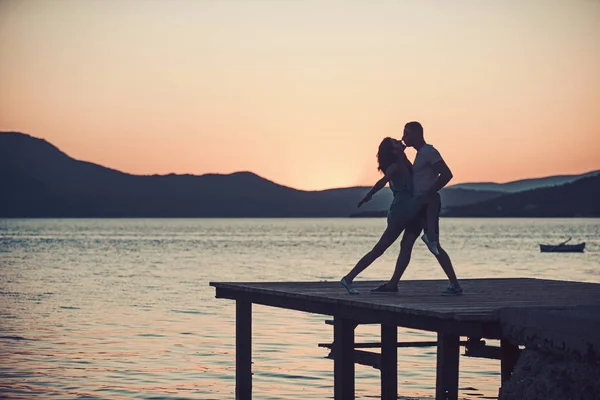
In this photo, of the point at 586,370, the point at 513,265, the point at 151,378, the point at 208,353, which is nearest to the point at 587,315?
the point at 586,370

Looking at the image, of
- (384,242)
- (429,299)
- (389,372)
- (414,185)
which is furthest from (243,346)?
(414,185)

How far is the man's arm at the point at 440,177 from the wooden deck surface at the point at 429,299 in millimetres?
1326

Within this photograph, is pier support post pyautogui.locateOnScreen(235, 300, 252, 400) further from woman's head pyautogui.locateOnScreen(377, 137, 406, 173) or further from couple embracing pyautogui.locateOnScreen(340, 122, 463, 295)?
woman's head pyautogui.locateOnScreen(377, 137, 406, 173)

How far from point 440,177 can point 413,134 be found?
65cm

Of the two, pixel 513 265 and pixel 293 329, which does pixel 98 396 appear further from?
pixel 513 265

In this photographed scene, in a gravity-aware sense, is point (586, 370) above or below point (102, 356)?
above

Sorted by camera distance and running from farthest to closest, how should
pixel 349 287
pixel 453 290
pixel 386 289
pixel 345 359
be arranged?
pixel 345 359 → pixel 386 289 → pixel 349 287 → pixel 453 290

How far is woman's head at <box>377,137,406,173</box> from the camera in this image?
543 inches

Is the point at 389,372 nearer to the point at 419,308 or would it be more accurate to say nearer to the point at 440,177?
the point at 440,177

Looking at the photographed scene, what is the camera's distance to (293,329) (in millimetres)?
32219

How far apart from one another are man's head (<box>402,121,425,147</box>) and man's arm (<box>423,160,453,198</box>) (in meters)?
0.39

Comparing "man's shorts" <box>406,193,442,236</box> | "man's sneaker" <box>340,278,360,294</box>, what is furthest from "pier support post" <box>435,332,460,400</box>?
"man's shorts" <box>406,193,442,236</box>

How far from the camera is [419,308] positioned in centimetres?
1203

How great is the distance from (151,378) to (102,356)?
4.10 metres
